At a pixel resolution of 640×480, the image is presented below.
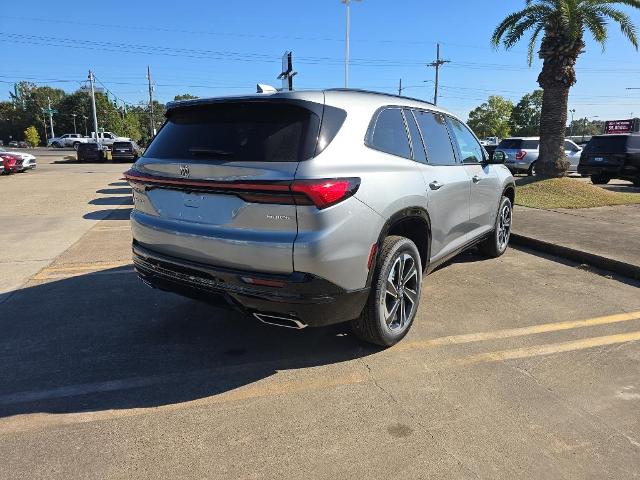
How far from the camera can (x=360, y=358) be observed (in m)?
3.56

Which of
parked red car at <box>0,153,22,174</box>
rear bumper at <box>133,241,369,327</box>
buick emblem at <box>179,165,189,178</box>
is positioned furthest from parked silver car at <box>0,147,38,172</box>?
rear bumper at <box>133,241,369,327</box>

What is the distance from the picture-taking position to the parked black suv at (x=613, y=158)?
15.3 metres

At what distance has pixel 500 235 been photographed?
6.39 meters

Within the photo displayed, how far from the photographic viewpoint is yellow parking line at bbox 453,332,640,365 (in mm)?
3556

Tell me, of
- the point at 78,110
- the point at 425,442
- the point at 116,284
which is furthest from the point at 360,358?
the point at 78,110

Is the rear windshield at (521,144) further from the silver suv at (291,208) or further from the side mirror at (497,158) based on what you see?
the silver suv at (291,208)

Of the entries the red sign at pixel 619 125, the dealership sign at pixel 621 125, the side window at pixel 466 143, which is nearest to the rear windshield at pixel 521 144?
the side window at pixel 466 143

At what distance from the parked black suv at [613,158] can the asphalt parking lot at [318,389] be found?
1246 cm

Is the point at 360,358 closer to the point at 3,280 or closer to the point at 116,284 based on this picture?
the point at 116,284

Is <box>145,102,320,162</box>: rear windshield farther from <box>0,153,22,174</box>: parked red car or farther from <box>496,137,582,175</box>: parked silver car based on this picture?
<box>0,153,22,174</box>: parked red car

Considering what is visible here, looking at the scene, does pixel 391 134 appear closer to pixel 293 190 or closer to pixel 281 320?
pixel 293 190

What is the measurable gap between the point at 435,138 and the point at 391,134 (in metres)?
0.92

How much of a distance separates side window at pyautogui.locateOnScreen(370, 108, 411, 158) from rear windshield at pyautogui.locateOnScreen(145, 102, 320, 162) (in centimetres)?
62

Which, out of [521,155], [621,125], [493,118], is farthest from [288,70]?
[493,118]
